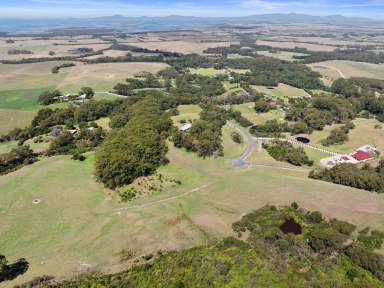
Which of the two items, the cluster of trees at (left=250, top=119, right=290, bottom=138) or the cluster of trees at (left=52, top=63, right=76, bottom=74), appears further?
the cluster of trees at (left=52, top=63, right=76, bottom=74)

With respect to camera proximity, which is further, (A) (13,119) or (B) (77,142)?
(A) (13,119)

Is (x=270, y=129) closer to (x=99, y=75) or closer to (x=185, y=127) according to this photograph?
(x=185, y=127)

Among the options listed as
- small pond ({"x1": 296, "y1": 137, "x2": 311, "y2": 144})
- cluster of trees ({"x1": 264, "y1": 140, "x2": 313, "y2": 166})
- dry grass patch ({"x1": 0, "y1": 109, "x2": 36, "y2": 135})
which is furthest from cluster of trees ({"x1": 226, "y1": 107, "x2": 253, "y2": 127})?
dry grass patch ({"x1": 0, "y1": 109, "x2": 36, "y2": 135})

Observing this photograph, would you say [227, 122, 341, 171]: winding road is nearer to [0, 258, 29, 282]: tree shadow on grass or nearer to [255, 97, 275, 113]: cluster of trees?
[255, 97, 275, 113]: cluster of trees

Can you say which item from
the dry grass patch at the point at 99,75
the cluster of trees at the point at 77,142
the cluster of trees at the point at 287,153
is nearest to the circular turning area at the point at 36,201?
the cluster of trees at the point at 77,142

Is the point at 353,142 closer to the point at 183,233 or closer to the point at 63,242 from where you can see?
the point at 183,233

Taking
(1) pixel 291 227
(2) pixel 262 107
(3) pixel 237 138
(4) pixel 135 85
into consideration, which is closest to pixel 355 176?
(1) pixel 291 227

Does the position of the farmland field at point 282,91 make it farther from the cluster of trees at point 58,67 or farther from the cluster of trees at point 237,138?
the cluster of trees at point 58,67
